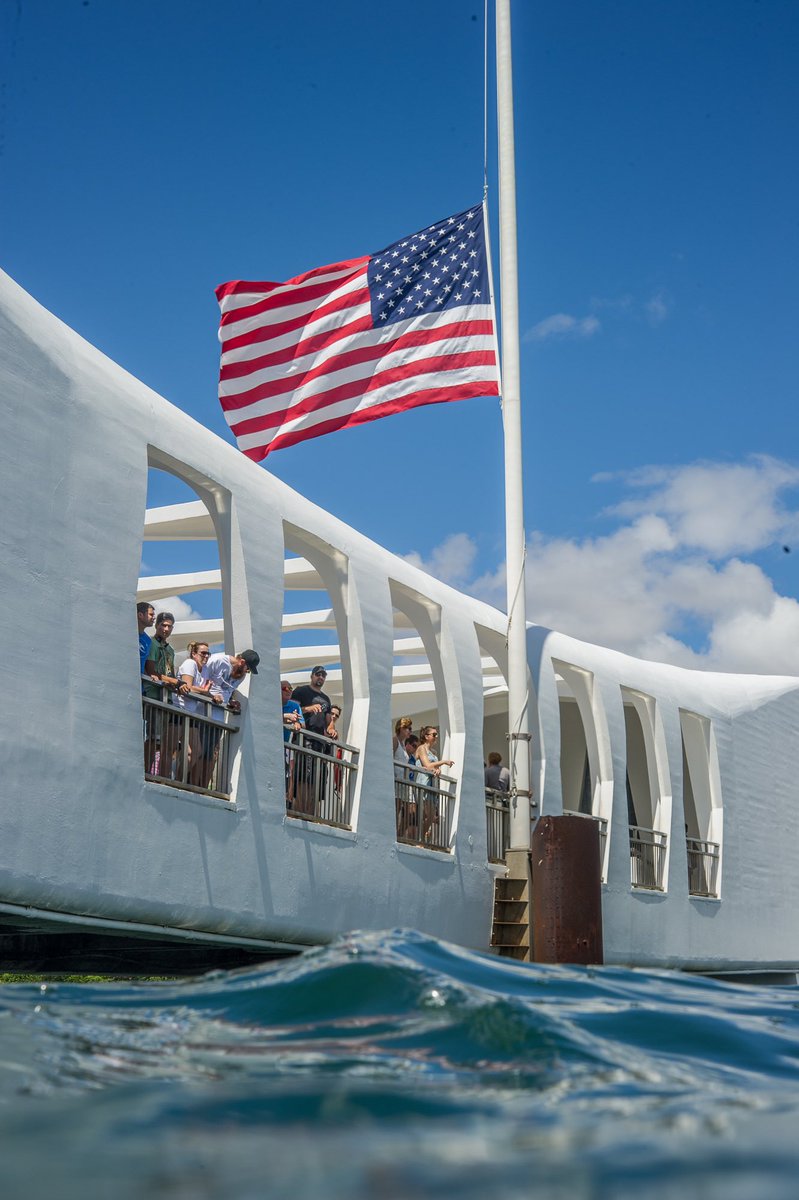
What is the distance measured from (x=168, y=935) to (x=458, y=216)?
843cm

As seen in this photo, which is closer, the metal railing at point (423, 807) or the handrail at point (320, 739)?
the handrail at point (320, 739)

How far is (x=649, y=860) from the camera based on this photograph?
59.8ft

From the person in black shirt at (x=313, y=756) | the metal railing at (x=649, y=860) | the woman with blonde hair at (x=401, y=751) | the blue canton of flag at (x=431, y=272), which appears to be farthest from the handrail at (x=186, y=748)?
the metal railing at (x=649, y=860)

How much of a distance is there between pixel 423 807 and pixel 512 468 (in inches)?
158

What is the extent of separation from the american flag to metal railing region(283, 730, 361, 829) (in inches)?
119

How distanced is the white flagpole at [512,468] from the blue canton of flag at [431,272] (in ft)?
3.96

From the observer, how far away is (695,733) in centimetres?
2058

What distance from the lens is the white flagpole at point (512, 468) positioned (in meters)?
14.6

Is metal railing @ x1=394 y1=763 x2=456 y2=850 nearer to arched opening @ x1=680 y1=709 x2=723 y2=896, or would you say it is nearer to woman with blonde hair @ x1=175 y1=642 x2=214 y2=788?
→ woman with blonde hair @ x1=175 y1=642 x2=214 y2=788

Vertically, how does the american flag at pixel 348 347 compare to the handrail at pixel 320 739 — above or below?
above

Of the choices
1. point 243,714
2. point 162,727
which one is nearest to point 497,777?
point 243,714

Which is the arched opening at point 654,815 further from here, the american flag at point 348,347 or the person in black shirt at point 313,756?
the american flag at point 348,347

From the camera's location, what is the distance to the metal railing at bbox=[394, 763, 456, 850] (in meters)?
13.9

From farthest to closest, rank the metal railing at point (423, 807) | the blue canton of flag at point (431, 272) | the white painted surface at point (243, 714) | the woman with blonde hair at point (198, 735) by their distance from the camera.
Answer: the metal railing at point (423, 807)
the blue canton of flag at point (431, 272)
the woman with blonde hair at point (198, 735)
the white painted surface at point (243, 714)
